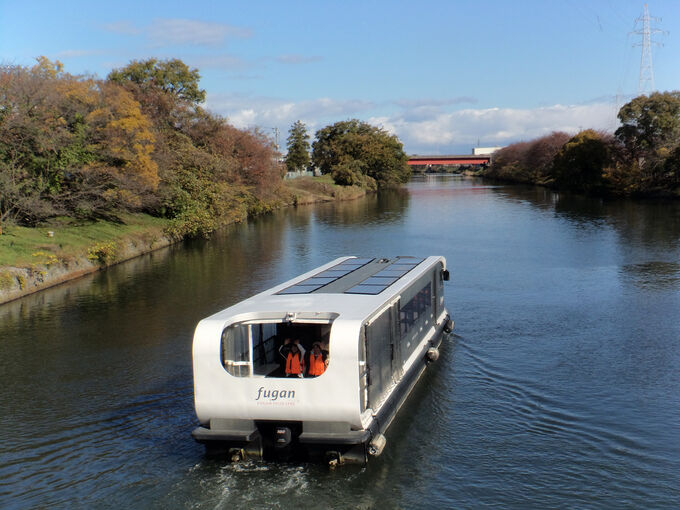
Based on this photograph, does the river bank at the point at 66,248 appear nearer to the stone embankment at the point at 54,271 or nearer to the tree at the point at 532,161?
the stone embankment at the point at 54,271

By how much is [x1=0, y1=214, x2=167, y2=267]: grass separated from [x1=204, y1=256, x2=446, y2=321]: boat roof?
58.8 ft

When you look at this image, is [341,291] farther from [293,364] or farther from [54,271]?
[54,271]

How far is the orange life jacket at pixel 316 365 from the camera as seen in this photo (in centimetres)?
1279

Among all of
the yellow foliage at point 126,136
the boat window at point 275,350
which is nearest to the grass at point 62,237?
the yellow foliage at point 126,136

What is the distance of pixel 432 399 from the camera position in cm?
1638

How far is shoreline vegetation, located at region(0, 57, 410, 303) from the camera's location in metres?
32.7

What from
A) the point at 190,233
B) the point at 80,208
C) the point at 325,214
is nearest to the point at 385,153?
the point at 325,214

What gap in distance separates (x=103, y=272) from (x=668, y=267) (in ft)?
95.6

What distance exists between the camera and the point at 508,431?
14.2m

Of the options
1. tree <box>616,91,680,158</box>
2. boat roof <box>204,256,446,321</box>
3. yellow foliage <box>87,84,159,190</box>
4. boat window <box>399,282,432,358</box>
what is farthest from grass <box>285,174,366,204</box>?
boat window <box>399,282,432,358</box>

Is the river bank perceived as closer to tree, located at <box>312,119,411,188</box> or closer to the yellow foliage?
the yellow foliage

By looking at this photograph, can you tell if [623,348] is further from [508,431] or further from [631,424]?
[508,431]

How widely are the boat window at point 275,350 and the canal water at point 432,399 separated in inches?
73.4

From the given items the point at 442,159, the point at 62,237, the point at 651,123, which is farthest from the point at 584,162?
the point at 442,159
